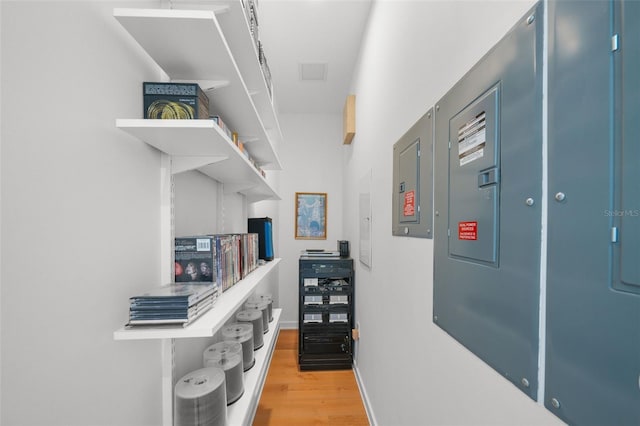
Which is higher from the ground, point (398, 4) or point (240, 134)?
point (398, 4)

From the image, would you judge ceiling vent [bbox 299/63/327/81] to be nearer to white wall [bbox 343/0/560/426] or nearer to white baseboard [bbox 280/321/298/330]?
white wall [bbox 343/0/560/426]

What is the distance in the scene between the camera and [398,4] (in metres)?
1.38

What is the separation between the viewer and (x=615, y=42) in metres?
0.36

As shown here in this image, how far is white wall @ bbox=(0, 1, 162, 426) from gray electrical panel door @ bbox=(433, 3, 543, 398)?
38.7 inches

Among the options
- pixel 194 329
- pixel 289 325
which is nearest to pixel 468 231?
pixel 194 329

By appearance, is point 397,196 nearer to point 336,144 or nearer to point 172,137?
point 172,137

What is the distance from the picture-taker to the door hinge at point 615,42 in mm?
360

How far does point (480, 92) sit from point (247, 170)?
1.03 meters

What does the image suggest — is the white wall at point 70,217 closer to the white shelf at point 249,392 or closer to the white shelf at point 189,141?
the white shelf at point 189,141

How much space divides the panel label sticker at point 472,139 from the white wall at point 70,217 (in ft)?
3.25

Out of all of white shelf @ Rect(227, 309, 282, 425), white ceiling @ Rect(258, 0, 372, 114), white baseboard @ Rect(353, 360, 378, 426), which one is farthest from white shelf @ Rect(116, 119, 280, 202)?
white baseboard @ Rect(353, 360, 378, 426)

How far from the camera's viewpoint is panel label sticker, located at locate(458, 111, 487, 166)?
26.2 inches


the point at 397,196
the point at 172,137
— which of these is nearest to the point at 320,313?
the point at 397,196

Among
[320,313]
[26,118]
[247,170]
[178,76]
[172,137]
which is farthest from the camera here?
[320,313]
